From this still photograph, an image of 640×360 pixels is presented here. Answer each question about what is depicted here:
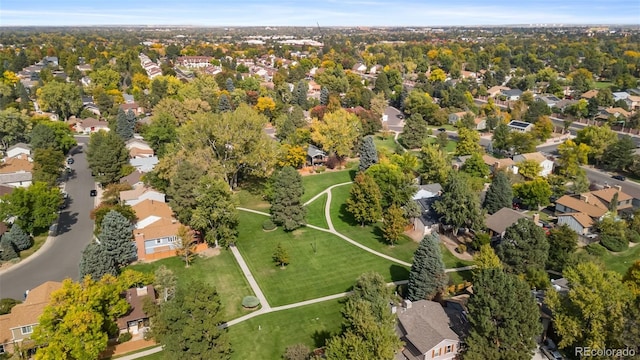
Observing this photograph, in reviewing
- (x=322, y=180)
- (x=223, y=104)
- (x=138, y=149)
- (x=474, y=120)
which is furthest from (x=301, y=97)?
(x=138, y=149)

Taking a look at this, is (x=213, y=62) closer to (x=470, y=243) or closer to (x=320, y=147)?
(x=320, y=147)

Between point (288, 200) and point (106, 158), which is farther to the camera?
point (106, 158)

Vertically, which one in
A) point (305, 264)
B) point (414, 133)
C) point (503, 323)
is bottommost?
point (305, 264)

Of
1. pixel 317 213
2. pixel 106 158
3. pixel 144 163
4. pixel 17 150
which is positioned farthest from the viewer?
pixel 17 150

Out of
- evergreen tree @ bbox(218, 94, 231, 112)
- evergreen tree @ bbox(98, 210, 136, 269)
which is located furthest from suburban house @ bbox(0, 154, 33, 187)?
evergreen tree @ bbox(218, 94, 231, 112)

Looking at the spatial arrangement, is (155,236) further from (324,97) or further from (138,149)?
(324,97)

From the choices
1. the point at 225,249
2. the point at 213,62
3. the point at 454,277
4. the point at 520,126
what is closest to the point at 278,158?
the point at 225,249

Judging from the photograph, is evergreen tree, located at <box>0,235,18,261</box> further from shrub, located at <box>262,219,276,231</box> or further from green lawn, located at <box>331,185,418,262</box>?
green lawn, located at <box>331,185,418,262</box>
